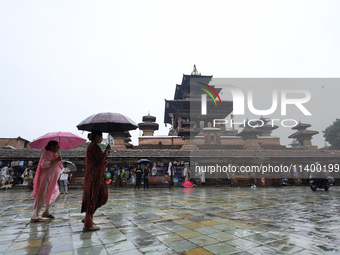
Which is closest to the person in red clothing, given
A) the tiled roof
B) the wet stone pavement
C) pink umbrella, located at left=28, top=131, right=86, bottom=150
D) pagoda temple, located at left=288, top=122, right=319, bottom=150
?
the wet stone pavement

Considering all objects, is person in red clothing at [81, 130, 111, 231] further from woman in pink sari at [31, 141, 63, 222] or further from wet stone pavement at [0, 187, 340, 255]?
woman in pink sari at [31, 141, 63, 222]

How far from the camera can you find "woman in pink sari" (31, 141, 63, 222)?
420 cm

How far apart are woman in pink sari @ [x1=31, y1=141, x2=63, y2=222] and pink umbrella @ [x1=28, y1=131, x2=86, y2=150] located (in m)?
0.69

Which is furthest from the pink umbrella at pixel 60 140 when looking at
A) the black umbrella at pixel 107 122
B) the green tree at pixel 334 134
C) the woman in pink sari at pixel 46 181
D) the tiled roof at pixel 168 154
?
the green tree at pixel 334 134

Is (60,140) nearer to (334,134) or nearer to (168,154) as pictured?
(168,154)

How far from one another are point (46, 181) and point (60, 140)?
1.28m

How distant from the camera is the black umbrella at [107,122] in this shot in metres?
4.78

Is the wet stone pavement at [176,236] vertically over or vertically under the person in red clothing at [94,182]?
under

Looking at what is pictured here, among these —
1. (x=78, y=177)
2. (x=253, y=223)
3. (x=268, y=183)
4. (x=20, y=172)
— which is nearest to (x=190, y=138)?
Result: (x=268, y=183)

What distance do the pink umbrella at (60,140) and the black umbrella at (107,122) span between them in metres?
0.40

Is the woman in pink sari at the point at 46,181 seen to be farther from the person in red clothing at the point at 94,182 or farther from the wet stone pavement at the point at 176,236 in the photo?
the person in red clothing at the point at 94,182

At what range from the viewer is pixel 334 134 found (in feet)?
139

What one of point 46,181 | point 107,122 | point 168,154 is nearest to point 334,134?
point 168,154

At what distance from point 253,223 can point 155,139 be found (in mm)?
21942
